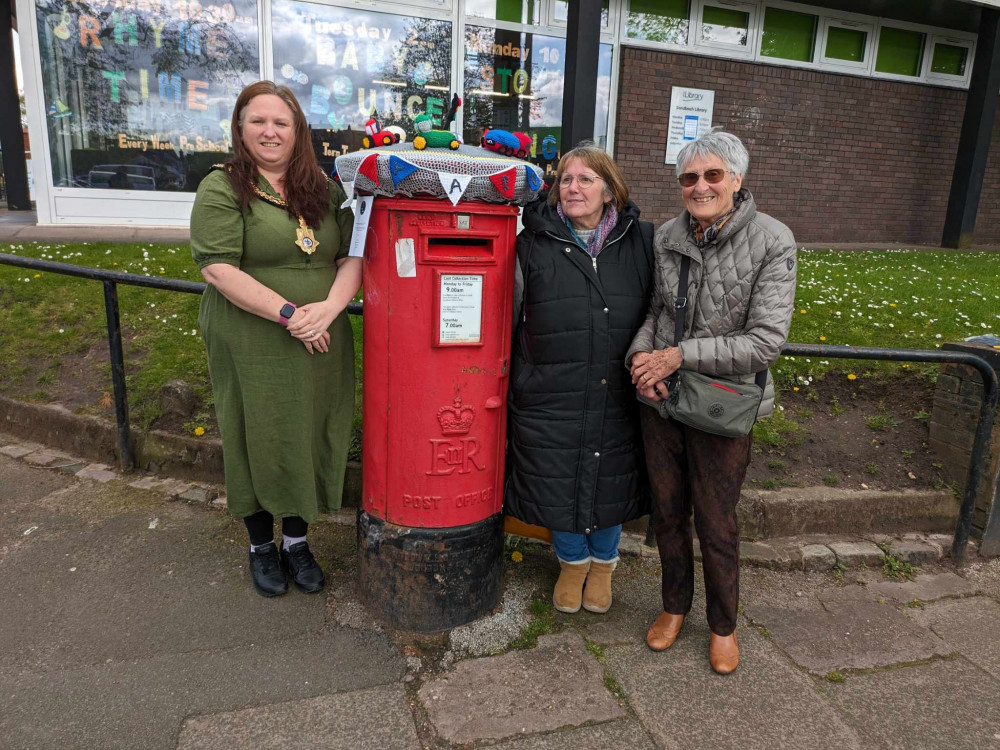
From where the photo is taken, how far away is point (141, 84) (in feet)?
29.1

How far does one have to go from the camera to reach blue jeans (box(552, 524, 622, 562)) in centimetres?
293

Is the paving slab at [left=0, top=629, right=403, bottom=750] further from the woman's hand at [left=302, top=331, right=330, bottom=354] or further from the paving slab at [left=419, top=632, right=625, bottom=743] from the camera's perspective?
the woman's hand at [left=302, top=331, right=330, bottom=354]

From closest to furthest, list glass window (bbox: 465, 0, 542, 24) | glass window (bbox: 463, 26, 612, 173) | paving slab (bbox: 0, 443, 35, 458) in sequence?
paving slab (bbox: 0, 443, 35, 458), glass window (bbox: 465, 0, 542, 24), glass window (bbox: 463, 26, 612, 173)

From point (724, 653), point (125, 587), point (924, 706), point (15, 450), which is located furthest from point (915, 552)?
point (15, 450)

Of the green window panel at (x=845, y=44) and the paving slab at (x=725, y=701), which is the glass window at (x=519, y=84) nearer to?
the green window panel at (x=845, y=44)

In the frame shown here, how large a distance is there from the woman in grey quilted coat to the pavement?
0.88 feet

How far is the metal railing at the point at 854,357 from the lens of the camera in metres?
3.20

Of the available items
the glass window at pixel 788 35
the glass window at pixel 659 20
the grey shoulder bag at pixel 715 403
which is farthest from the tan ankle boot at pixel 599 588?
the glass window at pixel 788 35

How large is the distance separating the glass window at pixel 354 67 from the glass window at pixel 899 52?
7362 mm

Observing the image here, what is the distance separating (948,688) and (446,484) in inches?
77.3

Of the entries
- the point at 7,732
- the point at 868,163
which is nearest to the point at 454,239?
the point at 7,732

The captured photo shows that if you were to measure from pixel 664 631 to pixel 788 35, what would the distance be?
1135cm

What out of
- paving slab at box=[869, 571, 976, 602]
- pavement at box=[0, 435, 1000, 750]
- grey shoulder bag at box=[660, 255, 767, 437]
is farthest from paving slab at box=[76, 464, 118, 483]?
paving slab at box=[869, 571, 976, 602]

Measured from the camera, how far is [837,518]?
Answer: 11.8 ft
